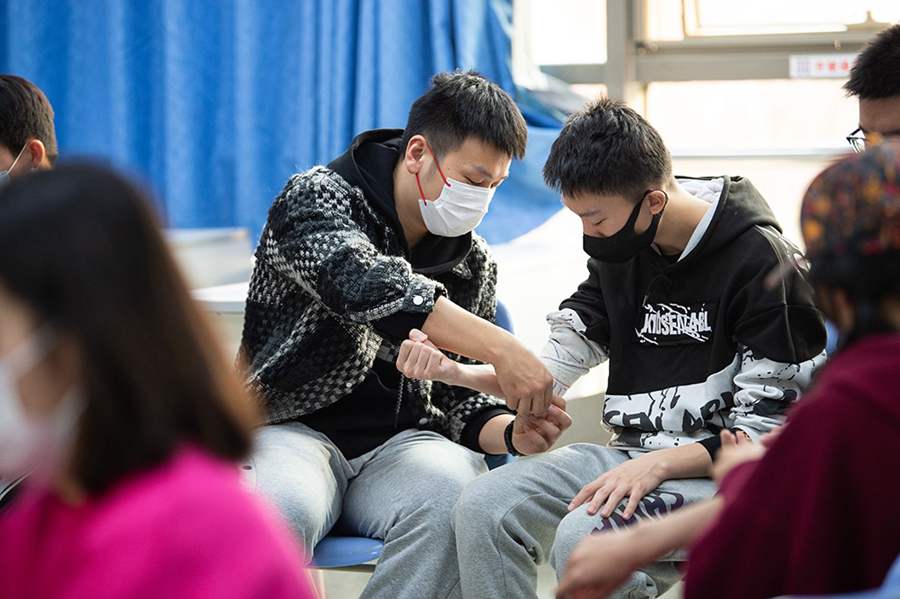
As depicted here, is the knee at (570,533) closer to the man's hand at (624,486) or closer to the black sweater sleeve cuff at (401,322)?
the man's hand at (624,486)

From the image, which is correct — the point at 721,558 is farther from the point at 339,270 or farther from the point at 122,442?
the point at 339,270

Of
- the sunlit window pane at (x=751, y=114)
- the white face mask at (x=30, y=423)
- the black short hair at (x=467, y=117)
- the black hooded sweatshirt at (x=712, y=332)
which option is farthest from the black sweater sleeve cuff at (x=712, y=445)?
the sunlit window pane at (x=751, y=114)

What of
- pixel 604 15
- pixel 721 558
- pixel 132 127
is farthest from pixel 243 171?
pixel 721 558

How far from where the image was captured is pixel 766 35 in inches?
119

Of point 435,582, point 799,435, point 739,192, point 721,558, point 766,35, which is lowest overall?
point 435,582

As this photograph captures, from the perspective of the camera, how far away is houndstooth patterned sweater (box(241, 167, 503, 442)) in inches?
77.2

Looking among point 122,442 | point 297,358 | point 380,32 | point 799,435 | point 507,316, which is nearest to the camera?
point 122,442

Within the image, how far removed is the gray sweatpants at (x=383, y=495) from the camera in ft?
6.28

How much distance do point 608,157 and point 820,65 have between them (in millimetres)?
1247

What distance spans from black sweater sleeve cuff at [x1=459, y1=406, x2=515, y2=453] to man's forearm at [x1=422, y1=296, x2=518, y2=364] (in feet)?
1.00

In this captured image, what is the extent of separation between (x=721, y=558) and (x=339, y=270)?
1013 mm

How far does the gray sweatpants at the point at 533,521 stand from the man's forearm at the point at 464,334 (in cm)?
22

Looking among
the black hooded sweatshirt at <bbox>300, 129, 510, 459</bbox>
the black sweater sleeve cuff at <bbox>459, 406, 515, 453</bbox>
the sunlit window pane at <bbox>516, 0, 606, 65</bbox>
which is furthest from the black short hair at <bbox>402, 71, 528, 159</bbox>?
the sunlit window pane at <bbox>516, 0, 606, 65</bbox>

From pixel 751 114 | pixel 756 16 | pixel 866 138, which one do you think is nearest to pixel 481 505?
pixel 866 138
